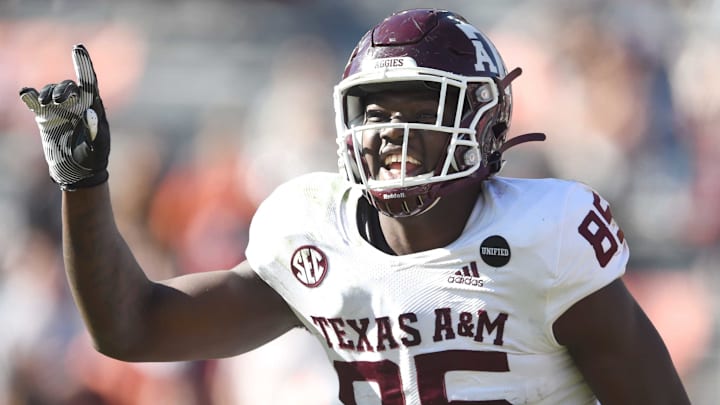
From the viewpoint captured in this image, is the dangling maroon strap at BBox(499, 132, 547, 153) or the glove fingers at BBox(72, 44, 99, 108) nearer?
the glove fingers at BBox(72, 44, 99, 108)

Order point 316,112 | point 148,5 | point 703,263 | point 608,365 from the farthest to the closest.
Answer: point 148,5 → point 316,112 → point 703,263 → point 608,365

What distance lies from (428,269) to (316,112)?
7.52 feet

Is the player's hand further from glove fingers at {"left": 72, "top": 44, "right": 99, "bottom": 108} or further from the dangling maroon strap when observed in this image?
the dangling maroon strap

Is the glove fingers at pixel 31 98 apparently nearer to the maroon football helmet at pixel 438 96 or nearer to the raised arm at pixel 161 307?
A: the raised arm at pixel 161 307

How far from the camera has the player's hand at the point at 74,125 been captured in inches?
68.9

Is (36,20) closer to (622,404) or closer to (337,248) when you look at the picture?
(337,248)

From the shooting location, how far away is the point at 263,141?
4.05m

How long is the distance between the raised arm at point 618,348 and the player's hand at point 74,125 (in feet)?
2.83

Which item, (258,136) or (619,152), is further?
(258,136)

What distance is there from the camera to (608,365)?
1750 mm

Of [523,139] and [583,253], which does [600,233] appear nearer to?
[583,253]

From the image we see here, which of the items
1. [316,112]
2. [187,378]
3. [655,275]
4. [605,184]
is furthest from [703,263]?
[187,378]

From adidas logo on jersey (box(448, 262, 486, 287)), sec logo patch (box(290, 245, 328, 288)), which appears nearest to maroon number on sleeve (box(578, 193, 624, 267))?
adidas logo on jersey (box(448, 262, 486, 287))

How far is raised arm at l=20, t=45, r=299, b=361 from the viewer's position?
5.81 feet
